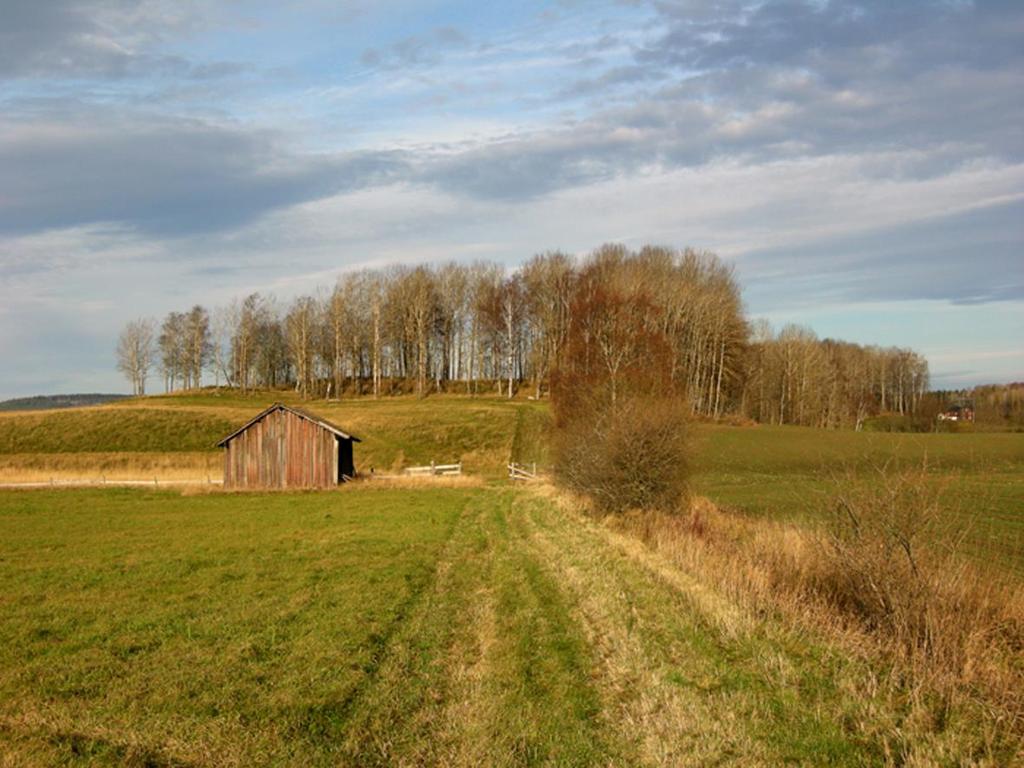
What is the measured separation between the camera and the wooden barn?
144 ft

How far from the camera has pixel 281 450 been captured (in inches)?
1751

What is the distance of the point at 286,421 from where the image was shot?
44594 mm

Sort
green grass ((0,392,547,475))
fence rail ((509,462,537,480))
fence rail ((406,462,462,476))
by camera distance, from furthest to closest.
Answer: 1. green grass ((0,392,547,475))
2. fence rail ((406,462,462,476))
3. fence rail ((509,462,537,480))

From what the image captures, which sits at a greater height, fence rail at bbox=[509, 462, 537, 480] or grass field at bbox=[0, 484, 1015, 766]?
grass field at bbox=[0, 484, 1015, 766]

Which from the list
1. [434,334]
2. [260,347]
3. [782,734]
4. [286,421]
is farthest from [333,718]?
[260,347]

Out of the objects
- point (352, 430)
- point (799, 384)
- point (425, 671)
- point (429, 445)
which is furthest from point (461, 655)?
point (799, 384)

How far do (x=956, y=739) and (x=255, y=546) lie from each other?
17790 mm

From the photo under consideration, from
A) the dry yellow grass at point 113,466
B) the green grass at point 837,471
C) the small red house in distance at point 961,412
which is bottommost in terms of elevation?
the dry yellow grass at point 113,466

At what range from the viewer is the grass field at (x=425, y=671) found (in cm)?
687

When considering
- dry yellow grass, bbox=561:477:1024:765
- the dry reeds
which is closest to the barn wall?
dry yellow grass, bbox=561:477:1024:765

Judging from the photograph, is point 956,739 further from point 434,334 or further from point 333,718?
point 434,334

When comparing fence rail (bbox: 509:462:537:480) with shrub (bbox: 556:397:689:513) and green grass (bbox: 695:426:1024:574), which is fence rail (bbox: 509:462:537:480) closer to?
green grass (bbox: 695:426:1024:574)

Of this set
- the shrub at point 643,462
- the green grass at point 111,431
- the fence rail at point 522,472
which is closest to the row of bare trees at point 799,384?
the fence rail at point 522,472

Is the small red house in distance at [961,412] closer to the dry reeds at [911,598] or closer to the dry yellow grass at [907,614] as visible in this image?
the dry yellow grass at [907,614]
